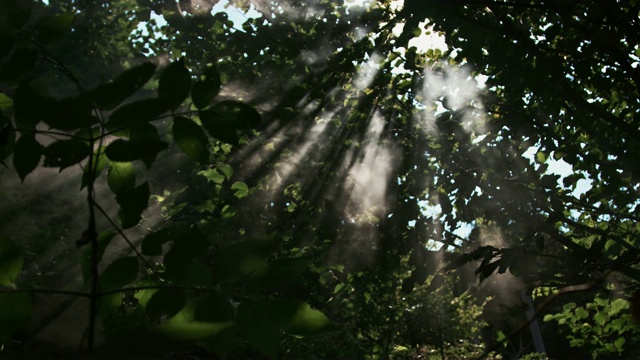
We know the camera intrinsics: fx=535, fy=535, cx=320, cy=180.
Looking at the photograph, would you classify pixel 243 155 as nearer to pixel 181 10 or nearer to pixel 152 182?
pixel 181 10

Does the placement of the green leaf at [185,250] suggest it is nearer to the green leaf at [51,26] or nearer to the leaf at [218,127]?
the leaf at [218,127]

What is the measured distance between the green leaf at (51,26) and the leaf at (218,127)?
0.25m

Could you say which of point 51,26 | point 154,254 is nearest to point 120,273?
point 154,254

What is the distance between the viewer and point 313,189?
4.41 m

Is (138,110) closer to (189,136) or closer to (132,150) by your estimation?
(132,150)

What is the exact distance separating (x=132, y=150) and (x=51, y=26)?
0.37 metres

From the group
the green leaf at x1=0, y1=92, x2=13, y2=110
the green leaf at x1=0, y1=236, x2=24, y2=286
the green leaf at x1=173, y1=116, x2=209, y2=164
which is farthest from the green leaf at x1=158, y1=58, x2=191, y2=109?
the green leaf at x1=0, y1=92, x2=13, y2=110

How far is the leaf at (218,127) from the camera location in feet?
2.46

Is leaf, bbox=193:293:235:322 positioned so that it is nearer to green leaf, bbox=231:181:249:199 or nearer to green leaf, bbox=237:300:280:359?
green leaf, bbox=237:300:280:359

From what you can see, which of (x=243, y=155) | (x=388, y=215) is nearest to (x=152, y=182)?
(x=243, y=155)

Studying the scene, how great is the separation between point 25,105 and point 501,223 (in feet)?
10.7

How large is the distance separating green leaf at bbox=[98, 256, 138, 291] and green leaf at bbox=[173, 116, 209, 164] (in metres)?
0.19

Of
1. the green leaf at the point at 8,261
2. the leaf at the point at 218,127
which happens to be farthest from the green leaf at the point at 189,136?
the green leaf at the point at 8,261

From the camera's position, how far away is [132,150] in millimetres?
546
